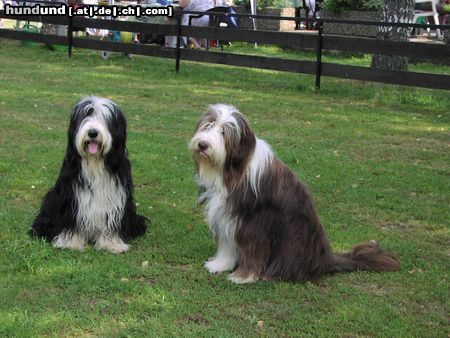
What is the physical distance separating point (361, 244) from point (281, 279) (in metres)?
0.79

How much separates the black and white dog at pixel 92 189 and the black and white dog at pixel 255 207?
2.38 ft

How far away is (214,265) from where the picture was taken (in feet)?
15.6

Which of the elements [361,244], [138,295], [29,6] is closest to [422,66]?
[29,6]

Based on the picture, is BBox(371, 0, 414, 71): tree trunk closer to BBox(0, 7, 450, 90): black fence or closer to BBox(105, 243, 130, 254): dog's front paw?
BBox(0, 7, 450, 90): black fence

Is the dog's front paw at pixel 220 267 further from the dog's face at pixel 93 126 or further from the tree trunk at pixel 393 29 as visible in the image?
the tree trunk at pixel 393 29

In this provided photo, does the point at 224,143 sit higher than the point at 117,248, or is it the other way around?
the point at 224,143

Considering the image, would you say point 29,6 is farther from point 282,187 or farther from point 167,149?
point 282,187

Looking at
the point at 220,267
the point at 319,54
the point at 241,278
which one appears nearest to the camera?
the point at 241,278

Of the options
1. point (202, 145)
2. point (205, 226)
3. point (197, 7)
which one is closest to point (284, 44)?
point (197, 7)

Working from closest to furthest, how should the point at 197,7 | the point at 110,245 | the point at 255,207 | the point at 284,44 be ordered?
1. the point at 255,207
2. the point at 110,245
3. the point at 284,44
4. the point at 197,7

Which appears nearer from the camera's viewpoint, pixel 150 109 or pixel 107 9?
pixel 150 109

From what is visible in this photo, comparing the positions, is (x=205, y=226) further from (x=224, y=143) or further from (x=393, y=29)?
(x=393, y=29)

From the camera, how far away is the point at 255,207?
4434 millimetres

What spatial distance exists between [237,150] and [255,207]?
0.43 meters
